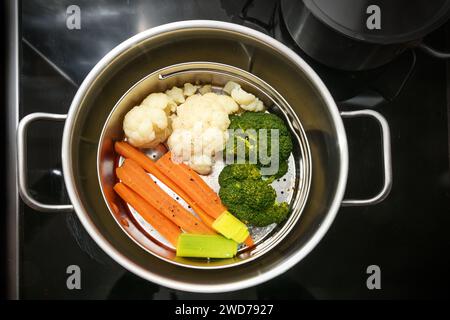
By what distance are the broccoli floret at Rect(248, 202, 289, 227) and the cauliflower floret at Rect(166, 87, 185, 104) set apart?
44 cm

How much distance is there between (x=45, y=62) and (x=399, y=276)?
4.52 ft

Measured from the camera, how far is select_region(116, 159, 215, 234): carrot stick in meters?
1.20

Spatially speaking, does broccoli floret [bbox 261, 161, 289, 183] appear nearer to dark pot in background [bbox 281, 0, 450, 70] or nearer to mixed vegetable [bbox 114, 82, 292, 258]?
mixed vegetable [bbox 114, 82, 292, 258]

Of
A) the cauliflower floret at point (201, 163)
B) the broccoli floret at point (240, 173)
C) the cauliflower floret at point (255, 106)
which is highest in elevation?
the cauliflower floret at point (255, 106)

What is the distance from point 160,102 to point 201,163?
0.75 ft

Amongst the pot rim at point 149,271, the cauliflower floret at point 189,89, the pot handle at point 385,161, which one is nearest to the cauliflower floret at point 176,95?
the cauliflower floret at point 189,89

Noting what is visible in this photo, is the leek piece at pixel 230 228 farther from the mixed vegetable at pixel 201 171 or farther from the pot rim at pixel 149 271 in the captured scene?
the pot rim at pixel 149 271

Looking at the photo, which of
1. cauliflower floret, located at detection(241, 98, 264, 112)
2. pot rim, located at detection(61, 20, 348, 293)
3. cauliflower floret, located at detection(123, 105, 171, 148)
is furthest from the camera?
cauliflower floret, located at detection(241, 98, 264, 112)

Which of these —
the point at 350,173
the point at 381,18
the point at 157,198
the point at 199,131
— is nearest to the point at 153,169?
the point at 157,198

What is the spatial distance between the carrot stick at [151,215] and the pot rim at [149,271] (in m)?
0.22

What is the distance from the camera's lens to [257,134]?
1.20 meters

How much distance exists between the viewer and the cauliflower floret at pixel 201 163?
1.20m

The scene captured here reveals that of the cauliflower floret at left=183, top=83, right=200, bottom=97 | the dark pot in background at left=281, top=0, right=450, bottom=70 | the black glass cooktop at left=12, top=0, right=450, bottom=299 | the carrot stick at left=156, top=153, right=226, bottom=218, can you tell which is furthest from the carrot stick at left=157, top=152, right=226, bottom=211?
the dark pot in background at left=281, top=0, right=450, bottom=70
